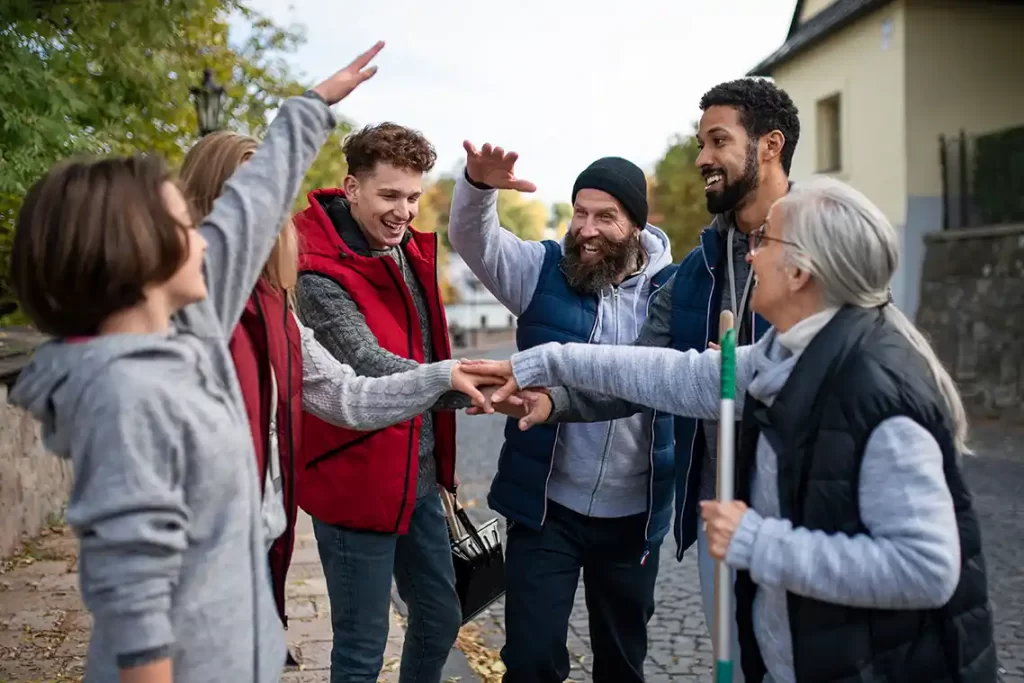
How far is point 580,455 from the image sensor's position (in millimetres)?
3600

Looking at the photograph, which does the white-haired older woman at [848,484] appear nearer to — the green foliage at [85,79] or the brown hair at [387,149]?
the brown hair at [387,149]

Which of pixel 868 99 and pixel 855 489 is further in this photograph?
pixel 868 99

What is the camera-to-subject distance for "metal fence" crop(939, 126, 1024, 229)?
15156 mm

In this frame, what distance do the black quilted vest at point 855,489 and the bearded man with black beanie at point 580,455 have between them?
143 centimetres


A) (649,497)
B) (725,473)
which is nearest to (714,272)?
(649,497)

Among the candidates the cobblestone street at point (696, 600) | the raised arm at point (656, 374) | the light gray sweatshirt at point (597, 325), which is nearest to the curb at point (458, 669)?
the cobblestone street at point (696, 600)

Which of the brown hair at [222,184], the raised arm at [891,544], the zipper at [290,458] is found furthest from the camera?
the brown hair at [222,184]

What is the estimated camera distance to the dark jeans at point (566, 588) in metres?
3.54

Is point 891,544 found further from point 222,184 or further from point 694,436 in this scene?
point 222,184

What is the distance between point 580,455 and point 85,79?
4.18 meters

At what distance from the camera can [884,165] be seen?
1841 centimetres

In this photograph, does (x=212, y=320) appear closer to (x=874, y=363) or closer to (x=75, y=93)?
(x=874, y=363)

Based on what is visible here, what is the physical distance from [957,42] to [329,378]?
1743cm

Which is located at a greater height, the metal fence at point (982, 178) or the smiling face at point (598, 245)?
the metal fence at point (982, 178)
